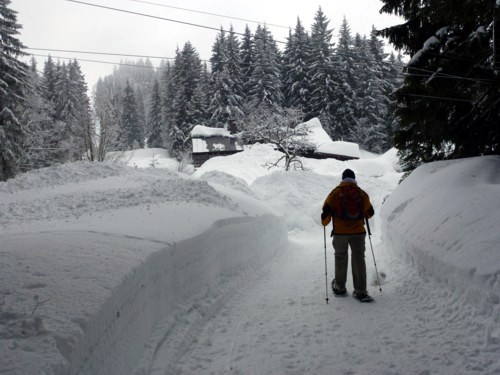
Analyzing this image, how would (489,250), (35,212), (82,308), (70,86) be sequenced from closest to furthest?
(82,308), (489,250), (35,212), (70,86)

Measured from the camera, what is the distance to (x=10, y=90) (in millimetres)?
22672

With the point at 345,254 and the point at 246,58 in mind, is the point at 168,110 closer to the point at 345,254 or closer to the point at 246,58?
the point at 246,58

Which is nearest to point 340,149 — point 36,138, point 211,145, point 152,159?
point 211,145

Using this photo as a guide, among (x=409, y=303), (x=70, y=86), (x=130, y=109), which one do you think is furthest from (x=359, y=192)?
(x=130, y=109)

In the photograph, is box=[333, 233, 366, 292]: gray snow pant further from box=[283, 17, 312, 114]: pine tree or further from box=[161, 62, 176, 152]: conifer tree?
box=[161, 62, 176, 152]: conifer tree

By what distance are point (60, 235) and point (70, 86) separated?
46209 mm

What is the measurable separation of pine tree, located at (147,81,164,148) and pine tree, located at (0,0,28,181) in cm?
3951

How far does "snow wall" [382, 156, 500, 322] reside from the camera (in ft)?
13.6

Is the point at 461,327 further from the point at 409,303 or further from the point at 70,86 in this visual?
the point at 70,86

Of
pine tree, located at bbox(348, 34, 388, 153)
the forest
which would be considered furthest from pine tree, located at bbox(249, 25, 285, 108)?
pine tree, located at bbox(348, 34, 388, 153)

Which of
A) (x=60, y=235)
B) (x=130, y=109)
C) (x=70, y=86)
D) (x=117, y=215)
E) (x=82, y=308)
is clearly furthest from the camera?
(x=130, y=109)

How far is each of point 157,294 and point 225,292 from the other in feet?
6.04

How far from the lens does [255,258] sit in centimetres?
873

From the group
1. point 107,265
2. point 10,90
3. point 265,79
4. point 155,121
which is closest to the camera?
point 107,265
